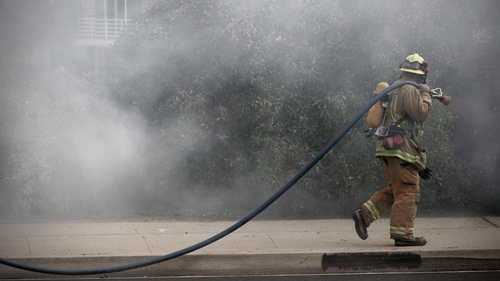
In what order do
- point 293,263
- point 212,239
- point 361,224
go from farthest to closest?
point 361,224, point 293,263, point 212,239

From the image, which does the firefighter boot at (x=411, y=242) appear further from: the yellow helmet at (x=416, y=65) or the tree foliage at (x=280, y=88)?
the yellow helmet at (x=416, y=65)

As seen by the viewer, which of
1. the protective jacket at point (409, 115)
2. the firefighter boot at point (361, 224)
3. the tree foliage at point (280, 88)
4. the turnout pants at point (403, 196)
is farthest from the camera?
the tree foliage at point (280, 88)

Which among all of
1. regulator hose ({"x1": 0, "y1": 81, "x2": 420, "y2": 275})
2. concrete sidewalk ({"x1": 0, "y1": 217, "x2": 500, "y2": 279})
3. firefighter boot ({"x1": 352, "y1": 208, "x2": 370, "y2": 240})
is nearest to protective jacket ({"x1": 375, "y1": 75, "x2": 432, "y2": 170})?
regulator hose ({"x1": 0, "y1": 81, "x2": 420, "y2": 275})

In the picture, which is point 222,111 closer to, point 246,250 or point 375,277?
point 246,250

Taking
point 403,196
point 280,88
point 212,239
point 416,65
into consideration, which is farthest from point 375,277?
point 280,88

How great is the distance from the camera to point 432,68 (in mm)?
7039

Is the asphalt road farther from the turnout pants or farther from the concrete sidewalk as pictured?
the turnout pants

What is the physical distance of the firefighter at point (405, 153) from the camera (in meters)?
5.54

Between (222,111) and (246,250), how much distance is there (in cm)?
179

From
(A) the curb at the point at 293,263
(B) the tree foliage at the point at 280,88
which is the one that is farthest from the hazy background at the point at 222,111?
(A) the curb at the point at 293,263

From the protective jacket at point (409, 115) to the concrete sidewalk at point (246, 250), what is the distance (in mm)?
743

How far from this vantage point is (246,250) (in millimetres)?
5457


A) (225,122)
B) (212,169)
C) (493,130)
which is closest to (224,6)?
(225,122)

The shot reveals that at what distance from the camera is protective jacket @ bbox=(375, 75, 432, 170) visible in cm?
550
